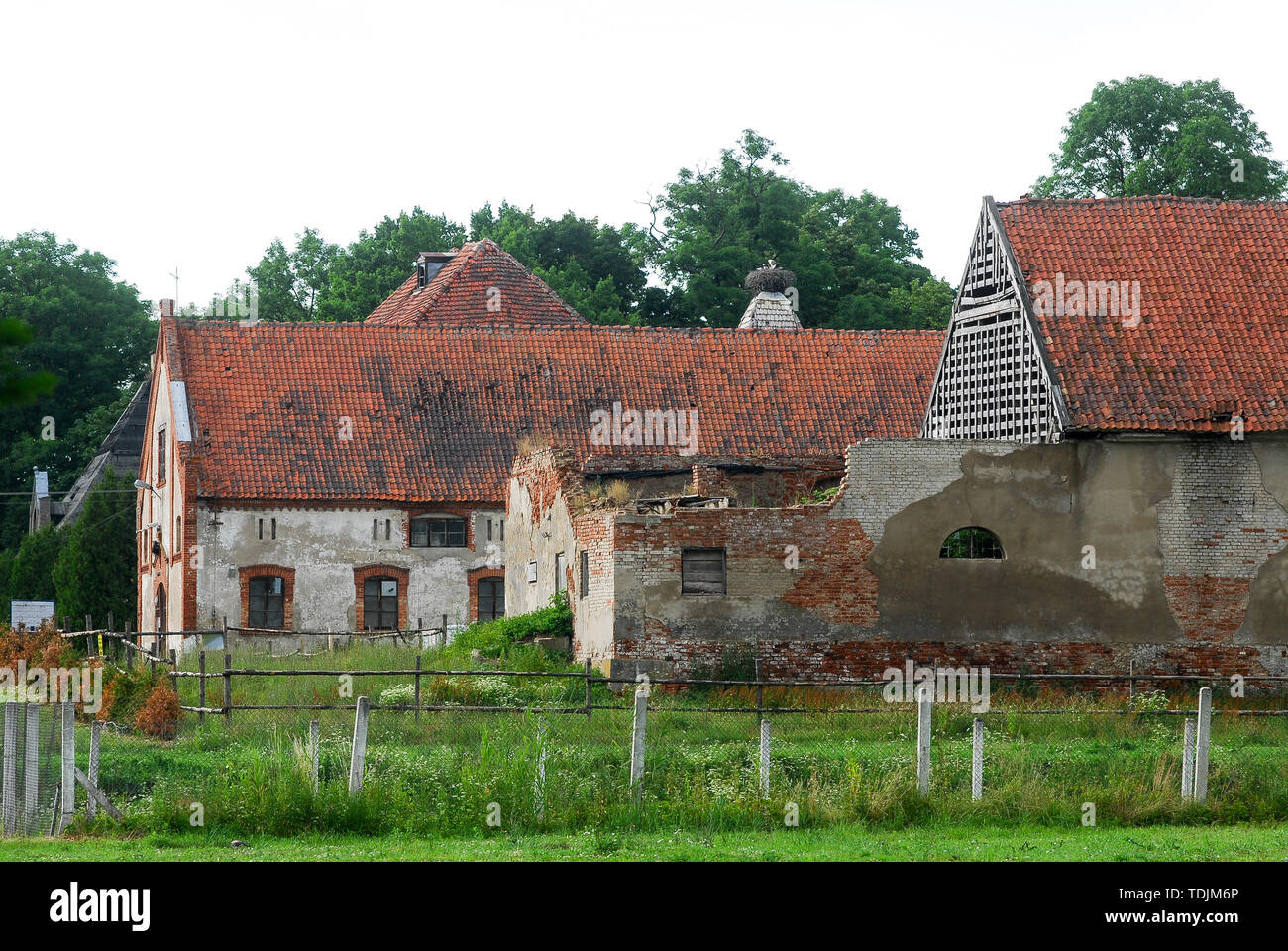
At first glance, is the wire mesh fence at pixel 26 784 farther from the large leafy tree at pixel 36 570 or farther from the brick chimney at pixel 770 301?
the brick chimney at pixel 770 301

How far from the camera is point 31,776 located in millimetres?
17922

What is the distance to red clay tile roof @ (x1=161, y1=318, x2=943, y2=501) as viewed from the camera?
40312 millimetres

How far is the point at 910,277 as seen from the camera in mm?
70375

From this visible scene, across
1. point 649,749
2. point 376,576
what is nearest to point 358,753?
point 649,749

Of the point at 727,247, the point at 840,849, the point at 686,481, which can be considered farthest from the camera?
the point at 727,247

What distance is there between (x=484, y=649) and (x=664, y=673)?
3721 mm

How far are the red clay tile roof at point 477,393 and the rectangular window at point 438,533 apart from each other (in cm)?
68

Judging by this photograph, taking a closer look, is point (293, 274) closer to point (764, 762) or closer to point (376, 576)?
point (376, 576)

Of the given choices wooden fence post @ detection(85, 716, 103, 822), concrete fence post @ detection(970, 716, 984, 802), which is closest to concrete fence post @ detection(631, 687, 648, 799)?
concrete fence post @ detection(970, 716, 984, 802)

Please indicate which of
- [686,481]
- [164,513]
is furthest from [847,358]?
[164,513]

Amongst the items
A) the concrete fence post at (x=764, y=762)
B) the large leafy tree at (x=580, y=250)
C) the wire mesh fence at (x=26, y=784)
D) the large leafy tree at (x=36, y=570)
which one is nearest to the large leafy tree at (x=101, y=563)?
the large leafy tree at (x=36, y=570)

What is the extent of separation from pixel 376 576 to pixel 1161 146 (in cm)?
2918

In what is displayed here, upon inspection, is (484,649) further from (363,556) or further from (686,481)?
(363,556)

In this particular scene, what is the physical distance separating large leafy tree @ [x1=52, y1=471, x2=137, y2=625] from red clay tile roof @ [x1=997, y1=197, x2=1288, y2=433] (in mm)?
27144
